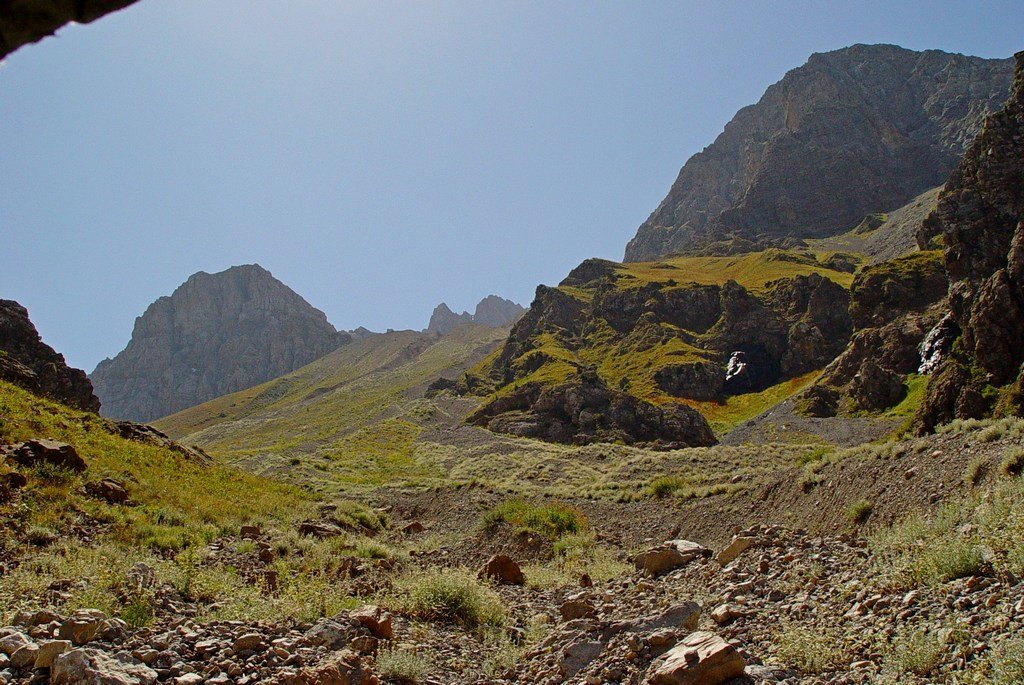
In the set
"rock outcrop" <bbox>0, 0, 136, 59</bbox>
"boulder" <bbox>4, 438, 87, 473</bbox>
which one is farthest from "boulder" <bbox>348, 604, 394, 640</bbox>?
"boulder" <bbox>4, 438, 87, 473</bbox>

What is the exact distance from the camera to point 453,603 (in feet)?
30.7

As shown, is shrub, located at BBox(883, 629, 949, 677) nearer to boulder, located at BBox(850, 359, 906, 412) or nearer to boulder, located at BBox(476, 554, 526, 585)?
boulder, located at BBox(476, 554, 526, 585)

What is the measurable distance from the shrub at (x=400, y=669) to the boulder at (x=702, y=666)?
8.27 ft

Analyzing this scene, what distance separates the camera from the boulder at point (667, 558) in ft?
37.1

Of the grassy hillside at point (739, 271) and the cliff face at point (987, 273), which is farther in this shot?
the grassy hillside at point (739, 271)

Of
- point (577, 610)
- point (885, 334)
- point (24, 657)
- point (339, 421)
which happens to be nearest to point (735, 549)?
point (577, 610)

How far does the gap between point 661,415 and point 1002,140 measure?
35663mm

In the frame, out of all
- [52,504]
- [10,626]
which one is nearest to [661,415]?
[52,504]

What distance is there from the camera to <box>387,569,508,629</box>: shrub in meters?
9.05

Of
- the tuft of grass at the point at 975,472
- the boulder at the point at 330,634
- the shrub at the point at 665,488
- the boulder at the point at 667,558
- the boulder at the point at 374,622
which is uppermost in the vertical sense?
the boulder at the point at 330,634

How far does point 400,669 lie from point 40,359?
1319 inches

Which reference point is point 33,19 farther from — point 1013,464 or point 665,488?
point 665,488

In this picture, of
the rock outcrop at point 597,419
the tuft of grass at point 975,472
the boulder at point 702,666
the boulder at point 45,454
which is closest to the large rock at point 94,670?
the boulder at point 702,666

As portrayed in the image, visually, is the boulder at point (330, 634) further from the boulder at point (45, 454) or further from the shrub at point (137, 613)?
the boulder at point (45, 454)
